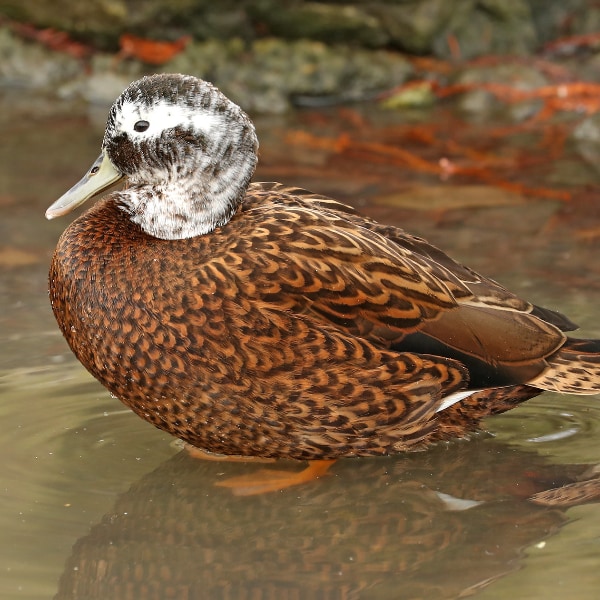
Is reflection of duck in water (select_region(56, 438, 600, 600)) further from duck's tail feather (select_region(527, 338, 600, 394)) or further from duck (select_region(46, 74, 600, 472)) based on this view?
duck's tail feather (select_region(527, 338, 600, 394))

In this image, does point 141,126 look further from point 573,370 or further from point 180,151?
point 573,370

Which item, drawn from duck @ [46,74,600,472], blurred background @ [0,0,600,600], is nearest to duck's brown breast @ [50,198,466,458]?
duck @ [46,74,600,472]

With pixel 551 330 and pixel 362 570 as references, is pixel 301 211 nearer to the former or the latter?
pixel 551 330

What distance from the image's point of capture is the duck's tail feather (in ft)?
15.8

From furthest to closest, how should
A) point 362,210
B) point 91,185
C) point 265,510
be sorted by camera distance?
point 362,210 → point 91,185 → point 265,510

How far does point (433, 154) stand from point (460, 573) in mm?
5361

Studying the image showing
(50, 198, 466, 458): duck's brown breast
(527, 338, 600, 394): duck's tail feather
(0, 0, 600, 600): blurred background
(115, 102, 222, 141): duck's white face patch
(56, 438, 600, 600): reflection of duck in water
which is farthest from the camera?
(527, 338, 600, 394): duck's tail feather

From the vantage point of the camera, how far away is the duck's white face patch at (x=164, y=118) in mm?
4648

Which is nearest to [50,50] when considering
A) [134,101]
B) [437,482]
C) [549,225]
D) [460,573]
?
[549,225]

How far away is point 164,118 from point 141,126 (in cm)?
10

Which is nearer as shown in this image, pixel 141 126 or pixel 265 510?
pixel 265 510

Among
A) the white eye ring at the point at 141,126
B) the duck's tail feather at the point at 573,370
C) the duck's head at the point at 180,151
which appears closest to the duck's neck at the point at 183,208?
the duck's head at the point at 180,151

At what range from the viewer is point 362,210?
775 cm

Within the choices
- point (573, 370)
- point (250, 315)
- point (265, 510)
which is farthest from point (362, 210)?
point (265, 510)
